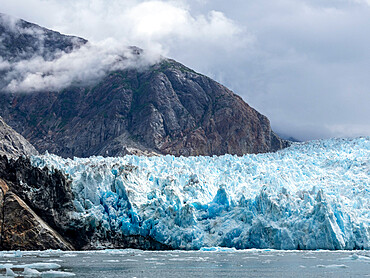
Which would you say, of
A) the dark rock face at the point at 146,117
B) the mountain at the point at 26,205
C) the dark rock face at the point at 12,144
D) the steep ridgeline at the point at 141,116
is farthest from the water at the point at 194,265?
the dark rock face at the point at 146,117

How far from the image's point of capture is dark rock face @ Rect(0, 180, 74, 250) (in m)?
42.9

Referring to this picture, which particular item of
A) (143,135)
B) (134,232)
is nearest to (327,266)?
(134,232)

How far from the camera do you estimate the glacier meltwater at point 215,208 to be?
45781mm

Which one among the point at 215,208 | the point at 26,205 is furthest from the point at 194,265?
the point at 26,205

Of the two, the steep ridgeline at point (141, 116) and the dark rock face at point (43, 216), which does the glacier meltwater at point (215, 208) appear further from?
the steep ridgeline at point (141, 116)

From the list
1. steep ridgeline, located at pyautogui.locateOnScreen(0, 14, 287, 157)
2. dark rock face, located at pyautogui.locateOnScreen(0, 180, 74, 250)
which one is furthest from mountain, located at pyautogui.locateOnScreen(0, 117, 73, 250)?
steep ridgeline, located at pyautogui.locateOnScreen(0, 14, 287, 157)

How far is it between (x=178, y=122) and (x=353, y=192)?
61806mm

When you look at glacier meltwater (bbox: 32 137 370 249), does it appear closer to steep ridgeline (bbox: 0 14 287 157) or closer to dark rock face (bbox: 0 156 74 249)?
dark rock face (bbox: 0 156 74 249)

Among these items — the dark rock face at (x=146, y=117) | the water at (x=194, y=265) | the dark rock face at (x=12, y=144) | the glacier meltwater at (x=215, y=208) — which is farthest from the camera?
the dark rock face at (x=146, y=117)

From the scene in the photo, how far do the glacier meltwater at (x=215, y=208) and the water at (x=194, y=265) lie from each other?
2.13 m

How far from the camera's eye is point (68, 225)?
46031 millimetres

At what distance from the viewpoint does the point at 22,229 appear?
142ft

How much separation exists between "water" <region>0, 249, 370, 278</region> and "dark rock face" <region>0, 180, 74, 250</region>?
178 centimetres

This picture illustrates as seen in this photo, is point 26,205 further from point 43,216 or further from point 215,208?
point 215,208
